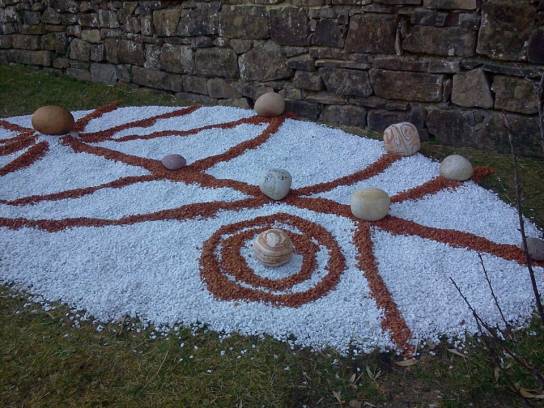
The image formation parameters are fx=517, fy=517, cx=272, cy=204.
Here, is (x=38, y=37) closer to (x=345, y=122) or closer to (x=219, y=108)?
(x=219, y=108)

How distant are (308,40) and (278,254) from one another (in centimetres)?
259

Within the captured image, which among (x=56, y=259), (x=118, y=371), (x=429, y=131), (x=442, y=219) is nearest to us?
(x=118, y=371)

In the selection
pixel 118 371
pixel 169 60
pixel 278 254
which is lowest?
pixel 118 371

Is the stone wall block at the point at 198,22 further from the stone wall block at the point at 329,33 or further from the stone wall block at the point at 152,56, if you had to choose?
the stone wall block at the point at 329,33

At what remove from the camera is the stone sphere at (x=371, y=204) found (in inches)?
123

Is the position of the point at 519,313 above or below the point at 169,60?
below

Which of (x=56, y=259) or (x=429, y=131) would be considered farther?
(x=429, y=131)

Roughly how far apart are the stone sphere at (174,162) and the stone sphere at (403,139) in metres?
1.61

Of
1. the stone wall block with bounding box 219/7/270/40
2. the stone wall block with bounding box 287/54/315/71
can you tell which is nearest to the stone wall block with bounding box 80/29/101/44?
the stone wall block with bounding box 219/7/270/40

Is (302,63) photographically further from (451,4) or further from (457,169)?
(457,169)

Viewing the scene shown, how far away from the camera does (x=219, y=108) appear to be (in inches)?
203

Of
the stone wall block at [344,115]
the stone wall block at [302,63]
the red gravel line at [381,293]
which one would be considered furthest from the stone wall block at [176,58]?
the red gravel line at [381,293]

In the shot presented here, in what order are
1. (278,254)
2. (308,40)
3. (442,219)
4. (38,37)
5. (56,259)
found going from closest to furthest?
(278,254) → (56,259) → (442,219) → (308,40) → (38,37)

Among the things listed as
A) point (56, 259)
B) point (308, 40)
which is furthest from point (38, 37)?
point (56, 259)
